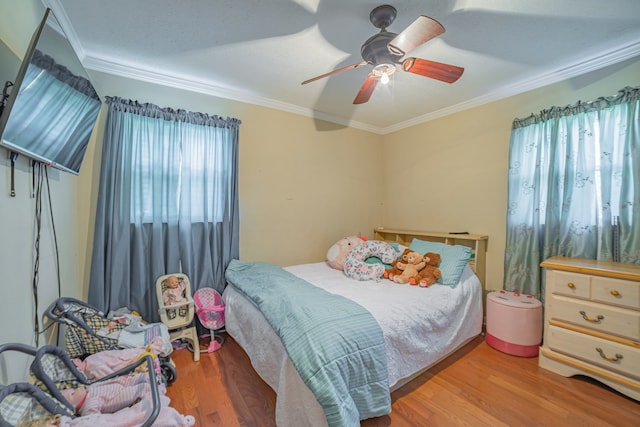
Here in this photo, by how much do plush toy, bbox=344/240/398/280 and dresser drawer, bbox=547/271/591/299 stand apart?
1253mm

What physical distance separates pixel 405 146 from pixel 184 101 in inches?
108

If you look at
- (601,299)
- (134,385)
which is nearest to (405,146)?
(601,299)

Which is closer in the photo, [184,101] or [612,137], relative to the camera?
[612,137]

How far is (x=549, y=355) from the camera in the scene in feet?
6.40

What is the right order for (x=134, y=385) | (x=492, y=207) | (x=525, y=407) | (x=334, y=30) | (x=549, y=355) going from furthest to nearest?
1. (x=492, y=207)
2. (x=549, y=355)
3. (x=334, y=30)
4. (x=525, y=407)
5. (x=134, y=385)

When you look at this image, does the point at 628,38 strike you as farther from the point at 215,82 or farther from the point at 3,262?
the point at 3,262

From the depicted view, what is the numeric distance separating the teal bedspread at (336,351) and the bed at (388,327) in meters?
0.06

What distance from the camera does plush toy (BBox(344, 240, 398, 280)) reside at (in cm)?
245

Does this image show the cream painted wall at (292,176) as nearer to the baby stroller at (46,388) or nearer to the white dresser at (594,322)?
the baby stroller at (46,388)

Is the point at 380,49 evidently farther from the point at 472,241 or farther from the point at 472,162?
the point at 472,241

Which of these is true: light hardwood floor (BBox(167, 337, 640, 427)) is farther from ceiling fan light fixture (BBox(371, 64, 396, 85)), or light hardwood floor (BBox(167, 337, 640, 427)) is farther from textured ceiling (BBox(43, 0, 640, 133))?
textured ceiling (BBox(43, 0, 640, 133))

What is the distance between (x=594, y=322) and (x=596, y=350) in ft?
0.62

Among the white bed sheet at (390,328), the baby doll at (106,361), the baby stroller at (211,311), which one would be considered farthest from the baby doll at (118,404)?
the baby stroller at (211,311)

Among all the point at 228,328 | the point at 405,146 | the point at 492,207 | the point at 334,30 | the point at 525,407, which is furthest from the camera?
the point at 405,146
